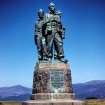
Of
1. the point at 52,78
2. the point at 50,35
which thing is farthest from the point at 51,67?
the point at 50,35

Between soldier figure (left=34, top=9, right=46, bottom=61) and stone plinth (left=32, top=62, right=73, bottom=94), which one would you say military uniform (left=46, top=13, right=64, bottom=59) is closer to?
soldier figure (left=34, top=9, right=46, bottom=61)

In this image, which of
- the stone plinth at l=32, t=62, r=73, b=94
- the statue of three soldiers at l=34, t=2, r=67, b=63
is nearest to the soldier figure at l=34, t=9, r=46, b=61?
the statue of three soldiers at l=34, t=2, r=67, b=63

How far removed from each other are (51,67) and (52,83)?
3.48 feet

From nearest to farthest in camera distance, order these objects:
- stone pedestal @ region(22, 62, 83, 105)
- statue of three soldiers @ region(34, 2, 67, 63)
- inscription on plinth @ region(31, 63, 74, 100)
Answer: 1. stone pedestal @ region(22, 62, 83, 105)
2. inscription on plinth @ region(31, 63, 74, 100)
3. statue of three soldiers @ region(34, 2, 67, 63)

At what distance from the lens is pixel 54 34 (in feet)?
104

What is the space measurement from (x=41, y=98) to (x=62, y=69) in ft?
7.72

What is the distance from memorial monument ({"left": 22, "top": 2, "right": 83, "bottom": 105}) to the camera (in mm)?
30328

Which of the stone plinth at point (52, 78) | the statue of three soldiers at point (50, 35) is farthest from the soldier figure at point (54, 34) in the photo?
the stone plinth at point (52, 78)

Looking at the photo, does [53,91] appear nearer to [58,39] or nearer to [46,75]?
[46,75]

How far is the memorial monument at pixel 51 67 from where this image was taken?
30.3m

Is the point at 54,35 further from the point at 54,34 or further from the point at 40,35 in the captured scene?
the point at 40,35

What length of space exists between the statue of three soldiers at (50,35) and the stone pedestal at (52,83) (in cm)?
66

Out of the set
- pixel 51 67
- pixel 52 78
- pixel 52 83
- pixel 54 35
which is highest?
pixel 54 35

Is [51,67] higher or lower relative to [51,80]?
higher
